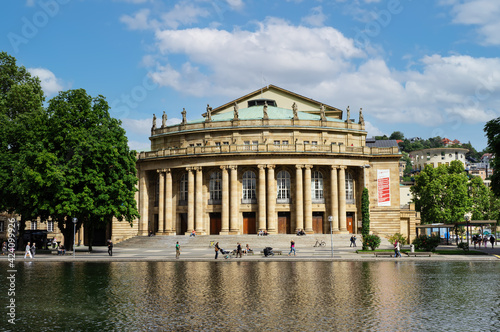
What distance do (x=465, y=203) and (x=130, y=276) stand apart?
8048cm

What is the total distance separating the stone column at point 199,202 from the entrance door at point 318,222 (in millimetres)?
16490

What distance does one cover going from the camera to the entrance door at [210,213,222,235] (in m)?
75.6

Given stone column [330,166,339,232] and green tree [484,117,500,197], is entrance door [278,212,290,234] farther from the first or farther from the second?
green tree [484,117,500,197]

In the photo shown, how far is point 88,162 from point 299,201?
30.7m

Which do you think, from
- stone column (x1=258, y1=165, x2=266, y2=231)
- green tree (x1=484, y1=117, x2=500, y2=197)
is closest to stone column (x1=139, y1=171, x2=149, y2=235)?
stone column (x1=258, y1=165, x2=266, y2=231)

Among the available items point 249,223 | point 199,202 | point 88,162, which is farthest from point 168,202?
point 88,162

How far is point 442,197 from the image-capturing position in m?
98.9

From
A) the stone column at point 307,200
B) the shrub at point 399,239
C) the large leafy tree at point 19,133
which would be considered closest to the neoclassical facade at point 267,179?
the stone column at point 307,200

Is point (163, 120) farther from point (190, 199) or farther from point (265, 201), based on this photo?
point (265, 201)

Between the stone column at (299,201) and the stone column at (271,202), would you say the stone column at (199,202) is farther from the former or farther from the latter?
the stone column at (299,201)

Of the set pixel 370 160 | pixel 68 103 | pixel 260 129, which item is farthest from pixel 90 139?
pixel 370 160

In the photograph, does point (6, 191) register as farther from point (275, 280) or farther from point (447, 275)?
point (447, 275)

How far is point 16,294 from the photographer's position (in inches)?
915

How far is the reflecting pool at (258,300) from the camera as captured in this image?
16469 millimetres
